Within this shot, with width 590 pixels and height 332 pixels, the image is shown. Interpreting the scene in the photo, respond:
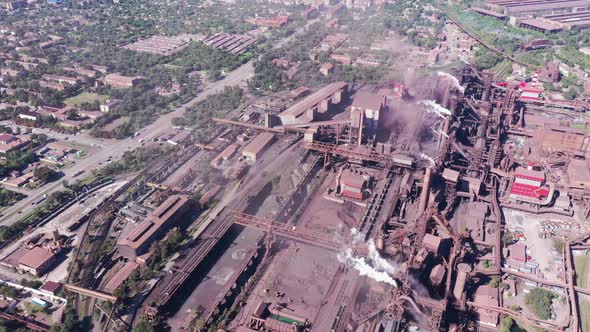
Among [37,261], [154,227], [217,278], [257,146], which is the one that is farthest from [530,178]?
[37,261]

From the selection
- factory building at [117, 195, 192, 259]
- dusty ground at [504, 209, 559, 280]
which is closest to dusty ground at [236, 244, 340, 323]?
factory building at [117, 195, 192, 259]

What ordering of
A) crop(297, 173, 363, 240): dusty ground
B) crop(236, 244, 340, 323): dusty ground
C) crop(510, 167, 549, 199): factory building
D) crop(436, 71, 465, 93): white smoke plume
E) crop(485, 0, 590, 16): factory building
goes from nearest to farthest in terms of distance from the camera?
crop(236, 244, 340, 323): dusty ground
crop(297, 173, 363, 240): dusty ground
crop(510, 167, 549, 199): factory building
crop(436, 71, 465, 93): white smoke plume
crop(485, 0, 590, 16): factory building

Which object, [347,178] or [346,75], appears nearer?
[347,178]

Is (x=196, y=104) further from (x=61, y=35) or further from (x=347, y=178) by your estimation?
(x=61, y=35)

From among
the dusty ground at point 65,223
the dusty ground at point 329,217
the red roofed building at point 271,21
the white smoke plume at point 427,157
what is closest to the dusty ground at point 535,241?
the white smoke plume at point 427,157

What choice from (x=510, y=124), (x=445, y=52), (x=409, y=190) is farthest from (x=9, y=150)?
(x=445, y=52)

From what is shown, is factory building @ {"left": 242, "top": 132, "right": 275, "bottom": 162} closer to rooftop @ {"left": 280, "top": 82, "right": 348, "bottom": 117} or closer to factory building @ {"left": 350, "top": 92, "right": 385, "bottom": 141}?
rooftop @ {"left": 280, "top": 82, "right": 348, "bottom": 117}
